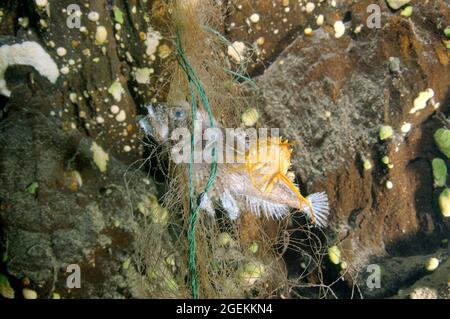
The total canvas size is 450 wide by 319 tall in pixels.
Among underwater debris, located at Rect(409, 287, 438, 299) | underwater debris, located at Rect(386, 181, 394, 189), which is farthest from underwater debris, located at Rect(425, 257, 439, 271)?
underwater debris, located at Rect(386, 181, 394, 189)

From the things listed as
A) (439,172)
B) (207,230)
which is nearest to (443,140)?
(439,172)

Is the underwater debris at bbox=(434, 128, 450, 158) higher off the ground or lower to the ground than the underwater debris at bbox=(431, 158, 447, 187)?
higher

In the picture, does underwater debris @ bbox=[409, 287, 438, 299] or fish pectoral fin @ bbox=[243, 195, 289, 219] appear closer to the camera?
underwater debris @ bbox=[409, 287, 438, 299]

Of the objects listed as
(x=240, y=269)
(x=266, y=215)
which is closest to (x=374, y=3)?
(x=266, y=215)

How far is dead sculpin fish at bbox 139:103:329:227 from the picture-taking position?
243cm

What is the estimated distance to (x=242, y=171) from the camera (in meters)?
2.45

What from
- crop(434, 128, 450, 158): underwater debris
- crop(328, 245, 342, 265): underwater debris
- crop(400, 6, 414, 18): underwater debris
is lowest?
crop(328, 245, 342, 265): underwater debris

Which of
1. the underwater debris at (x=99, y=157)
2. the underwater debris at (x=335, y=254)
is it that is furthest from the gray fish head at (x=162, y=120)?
the underwater debris at (x=335, y=254)

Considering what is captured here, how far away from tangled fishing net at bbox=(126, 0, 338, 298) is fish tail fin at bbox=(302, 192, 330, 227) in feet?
0.38

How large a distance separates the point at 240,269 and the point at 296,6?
214 centimetres

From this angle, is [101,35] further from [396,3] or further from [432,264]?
[432,264]

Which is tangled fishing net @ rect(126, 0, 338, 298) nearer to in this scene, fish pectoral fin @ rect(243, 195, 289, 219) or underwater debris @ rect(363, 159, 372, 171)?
fish pectoral fin @ rect(243, 195, 289, 219)

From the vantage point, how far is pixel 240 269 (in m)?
2.54

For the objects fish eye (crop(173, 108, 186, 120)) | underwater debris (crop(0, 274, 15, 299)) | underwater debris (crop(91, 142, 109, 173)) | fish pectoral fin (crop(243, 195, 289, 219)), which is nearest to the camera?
underwater debris (crop(0, 274, 15, 299))
